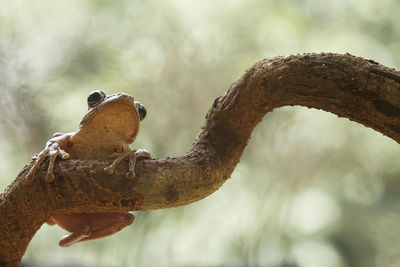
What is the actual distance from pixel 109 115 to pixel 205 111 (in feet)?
6.94

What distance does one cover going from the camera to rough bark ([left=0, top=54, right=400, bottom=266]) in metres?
2.05

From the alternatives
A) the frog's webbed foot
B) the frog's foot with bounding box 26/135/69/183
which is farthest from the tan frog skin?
the frog's webbed foot

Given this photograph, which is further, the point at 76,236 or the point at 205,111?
the point at 205,111

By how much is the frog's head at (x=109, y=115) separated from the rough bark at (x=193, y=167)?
0.35 m

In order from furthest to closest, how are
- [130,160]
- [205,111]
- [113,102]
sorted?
[205,111], [113,102], [130,160]

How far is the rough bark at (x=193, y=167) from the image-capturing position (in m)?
2.05

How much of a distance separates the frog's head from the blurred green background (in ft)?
6.23

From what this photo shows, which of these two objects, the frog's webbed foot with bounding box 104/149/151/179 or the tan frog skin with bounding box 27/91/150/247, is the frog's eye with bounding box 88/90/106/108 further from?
the frog's webbed foot with bounding box 104/149/151/179

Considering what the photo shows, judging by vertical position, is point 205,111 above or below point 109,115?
above

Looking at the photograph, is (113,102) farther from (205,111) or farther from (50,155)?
(205,111)

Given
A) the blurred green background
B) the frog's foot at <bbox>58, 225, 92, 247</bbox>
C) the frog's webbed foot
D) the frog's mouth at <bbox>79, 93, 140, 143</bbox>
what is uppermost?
the blurred green background

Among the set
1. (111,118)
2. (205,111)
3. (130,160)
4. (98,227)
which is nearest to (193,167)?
(130,160)

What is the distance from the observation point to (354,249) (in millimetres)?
4496

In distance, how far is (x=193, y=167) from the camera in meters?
2.21
